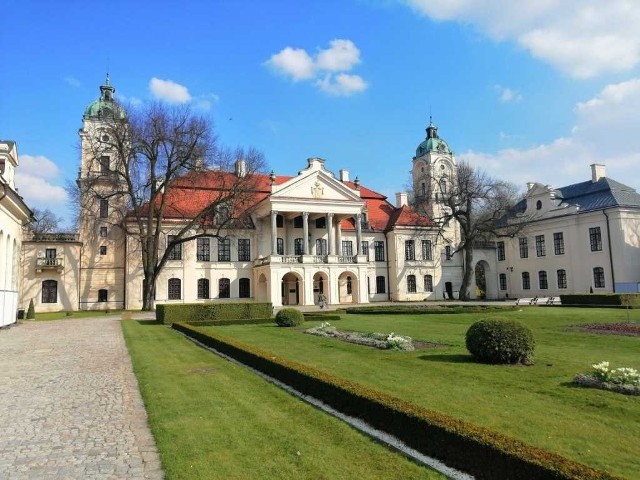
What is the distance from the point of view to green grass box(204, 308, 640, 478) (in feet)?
18.6

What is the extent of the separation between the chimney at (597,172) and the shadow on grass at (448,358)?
44025mm

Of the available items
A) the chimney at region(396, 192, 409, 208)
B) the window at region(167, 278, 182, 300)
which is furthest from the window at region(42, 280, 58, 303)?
the chimney at region(396, 192, 409, 208)

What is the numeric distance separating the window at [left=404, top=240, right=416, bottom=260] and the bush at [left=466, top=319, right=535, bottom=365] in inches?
1700

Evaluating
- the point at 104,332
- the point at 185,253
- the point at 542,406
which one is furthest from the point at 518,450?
the point at 185,253

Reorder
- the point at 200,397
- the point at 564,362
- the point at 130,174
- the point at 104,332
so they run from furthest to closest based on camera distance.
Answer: the point at 130,174 < the point at 104,332 < the point at 564,362 < the point at 200,397

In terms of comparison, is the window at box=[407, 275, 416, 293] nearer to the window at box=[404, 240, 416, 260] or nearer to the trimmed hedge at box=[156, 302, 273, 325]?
the window at box=[404, 240, 416, 260]

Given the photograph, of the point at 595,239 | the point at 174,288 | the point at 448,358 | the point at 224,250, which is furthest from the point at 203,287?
the point at 448,358

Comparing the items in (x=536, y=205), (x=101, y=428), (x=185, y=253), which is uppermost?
(x=536, y=205)

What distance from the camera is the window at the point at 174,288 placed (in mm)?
46250

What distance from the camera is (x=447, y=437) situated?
17.3ft

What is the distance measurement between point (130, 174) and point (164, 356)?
28987 mm

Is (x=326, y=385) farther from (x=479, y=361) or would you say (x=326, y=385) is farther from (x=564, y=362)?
(x=564, y=362)

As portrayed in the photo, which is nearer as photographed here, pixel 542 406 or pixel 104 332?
pixel 542 406

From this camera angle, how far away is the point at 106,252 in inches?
1802
